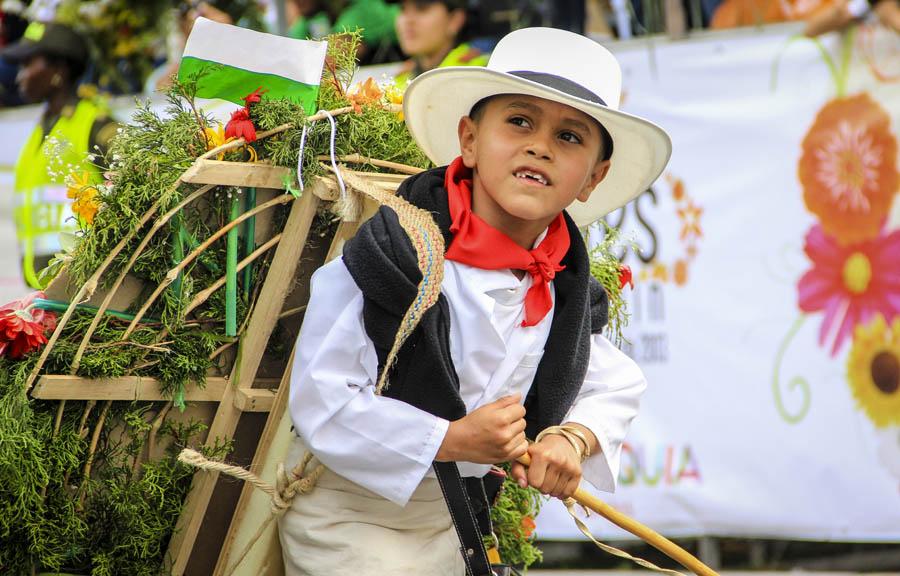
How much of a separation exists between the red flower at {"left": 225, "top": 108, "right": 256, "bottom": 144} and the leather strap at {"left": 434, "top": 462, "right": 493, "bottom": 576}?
2.87 feet

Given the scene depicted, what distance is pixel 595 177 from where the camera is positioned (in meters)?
2.78

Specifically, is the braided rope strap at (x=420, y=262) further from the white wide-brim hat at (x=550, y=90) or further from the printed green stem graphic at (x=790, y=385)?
the printed green stem graphic at (x=790, y=385)

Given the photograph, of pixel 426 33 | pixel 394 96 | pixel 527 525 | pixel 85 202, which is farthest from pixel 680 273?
pixel 85 202

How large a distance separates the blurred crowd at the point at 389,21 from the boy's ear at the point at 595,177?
189cm

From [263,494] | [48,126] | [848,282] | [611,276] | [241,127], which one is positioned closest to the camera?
[241,127]

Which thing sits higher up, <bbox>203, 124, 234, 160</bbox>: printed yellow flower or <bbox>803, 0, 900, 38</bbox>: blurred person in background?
<bbox>803, 0, 900, 38</bbox>: blurred person in background

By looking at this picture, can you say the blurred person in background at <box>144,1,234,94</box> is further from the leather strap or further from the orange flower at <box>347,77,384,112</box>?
the leather strap

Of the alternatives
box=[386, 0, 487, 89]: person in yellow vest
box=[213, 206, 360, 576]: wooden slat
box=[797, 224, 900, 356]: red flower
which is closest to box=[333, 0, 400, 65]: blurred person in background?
box=[386, 0, 487, 89]: person in yellow vest

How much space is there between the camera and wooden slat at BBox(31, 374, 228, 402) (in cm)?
260

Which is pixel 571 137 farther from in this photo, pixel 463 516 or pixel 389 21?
pixel 389 21

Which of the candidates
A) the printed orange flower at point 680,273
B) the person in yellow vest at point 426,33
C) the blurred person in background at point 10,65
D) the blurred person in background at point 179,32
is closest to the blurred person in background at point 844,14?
the printed orange flower at point 680,273

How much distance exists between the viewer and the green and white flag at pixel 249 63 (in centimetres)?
275

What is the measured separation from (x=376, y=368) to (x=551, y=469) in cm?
43

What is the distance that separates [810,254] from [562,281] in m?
2.76
